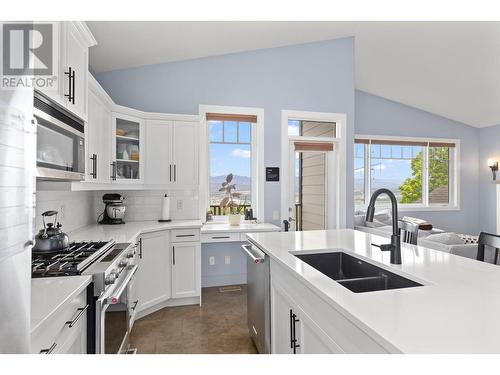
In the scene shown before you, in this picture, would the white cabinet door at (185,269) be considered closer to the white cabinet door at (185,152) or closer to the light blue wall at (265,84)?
the white cabinet door at (185,152)

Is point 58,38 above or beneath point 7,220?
above

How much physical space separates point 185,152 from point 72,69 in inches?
68.0

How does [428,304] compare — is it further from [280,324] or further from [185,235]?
[185,235]

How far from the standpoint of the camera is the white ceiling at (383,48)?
122 inches

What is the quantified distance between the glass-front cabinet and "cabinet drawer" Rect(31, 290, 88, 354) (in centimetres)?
184

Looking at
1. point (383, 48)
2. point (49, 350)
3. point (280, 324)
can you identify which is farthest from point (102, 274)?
point (383, 48)

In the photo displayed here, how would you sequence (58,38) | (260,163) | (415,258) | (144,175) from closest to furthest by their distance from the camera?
(415,258) → (58,38) → (144,175) → (260,163)

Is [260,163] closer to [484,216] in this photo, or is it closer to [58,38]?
[58,38]

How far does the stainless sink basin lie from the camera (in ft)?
4.49

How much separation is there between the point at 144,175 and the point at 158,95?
116 cm

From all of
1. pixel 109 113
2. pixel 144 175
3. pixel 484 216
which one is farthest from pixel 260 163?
pixel 484 216

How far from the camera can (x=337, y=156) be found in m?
4.32

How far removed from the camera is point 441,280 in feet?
3.85

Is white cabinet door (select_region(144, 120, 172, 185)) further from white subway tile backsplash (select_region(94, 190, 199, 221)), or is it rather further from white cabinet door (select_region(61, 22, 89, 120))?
white cabinet door (select_region(61, 22, 89, 120))
